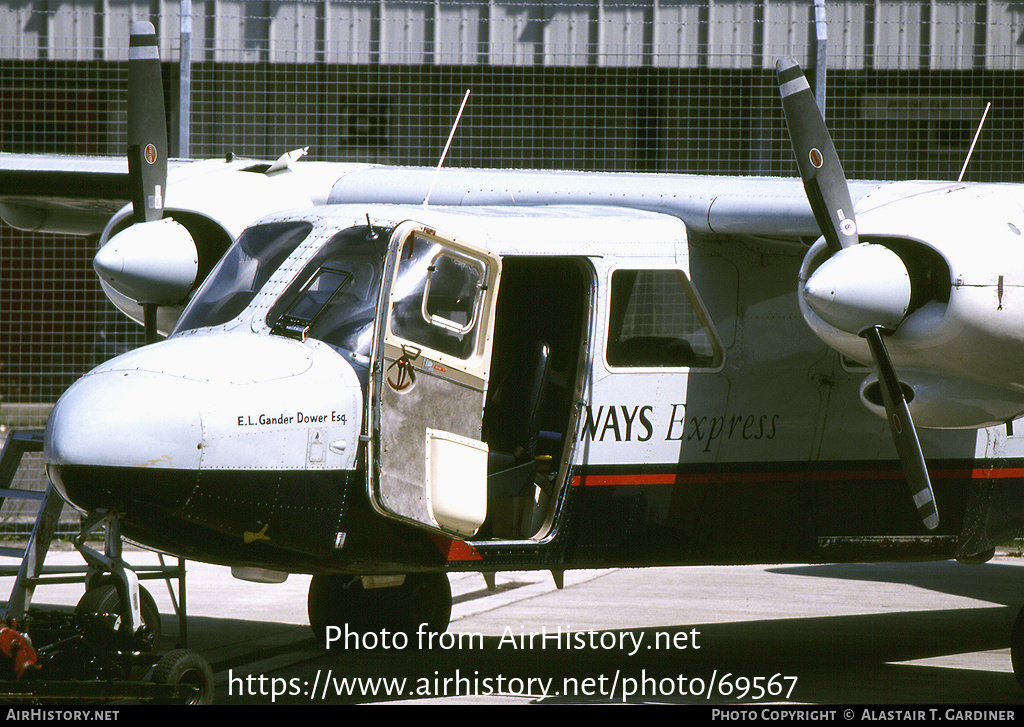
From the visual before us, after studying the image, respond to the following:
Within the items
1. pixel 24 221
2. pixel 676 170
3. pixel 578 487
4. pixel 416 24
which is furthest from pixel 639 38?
pixel 578 487

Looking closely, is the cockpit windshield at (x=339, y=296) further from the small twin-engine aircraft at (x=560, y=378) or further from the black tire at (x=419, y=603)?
the black tire at (x=419, y=603)

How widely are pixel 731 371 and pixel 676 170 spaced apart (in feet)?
28.0

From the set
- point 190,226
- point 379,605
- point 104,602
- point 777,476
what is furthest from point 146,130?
point 777,476

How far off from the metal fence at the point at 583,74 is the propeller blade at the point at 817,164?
699 cm

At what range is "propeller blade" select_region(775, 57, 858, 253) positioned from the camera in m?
7.05

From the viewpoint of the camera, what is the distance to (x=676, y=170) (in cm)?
1603

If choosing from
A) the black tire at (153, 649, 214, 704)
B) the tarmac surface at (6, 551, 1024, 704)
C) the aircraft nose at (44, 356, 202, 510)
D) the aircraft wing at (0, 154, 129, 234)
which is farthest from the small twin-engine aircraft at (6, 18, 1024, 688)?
the aircraft wing at (0, 154, 129, 234)

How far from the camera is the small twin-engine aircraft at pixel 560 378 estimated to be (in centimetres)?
636

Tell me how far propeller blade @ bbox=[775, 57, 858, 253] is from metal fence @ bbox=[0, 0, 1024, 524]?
22.9 feet

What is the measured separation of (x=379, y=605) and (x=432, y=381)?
298 centimetres

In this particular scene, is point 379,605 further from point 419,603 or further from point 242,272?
point 242,272

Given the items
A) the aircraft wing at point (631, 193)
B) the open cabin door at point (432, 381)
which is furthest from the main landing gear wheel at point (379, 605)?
the aircraft wing at point (631, 193)

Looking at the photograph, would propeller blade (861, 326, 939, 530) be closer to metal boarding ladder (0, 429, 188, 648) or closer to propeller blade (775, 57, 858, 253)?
propeller blade (775, 57, 858, 253)
